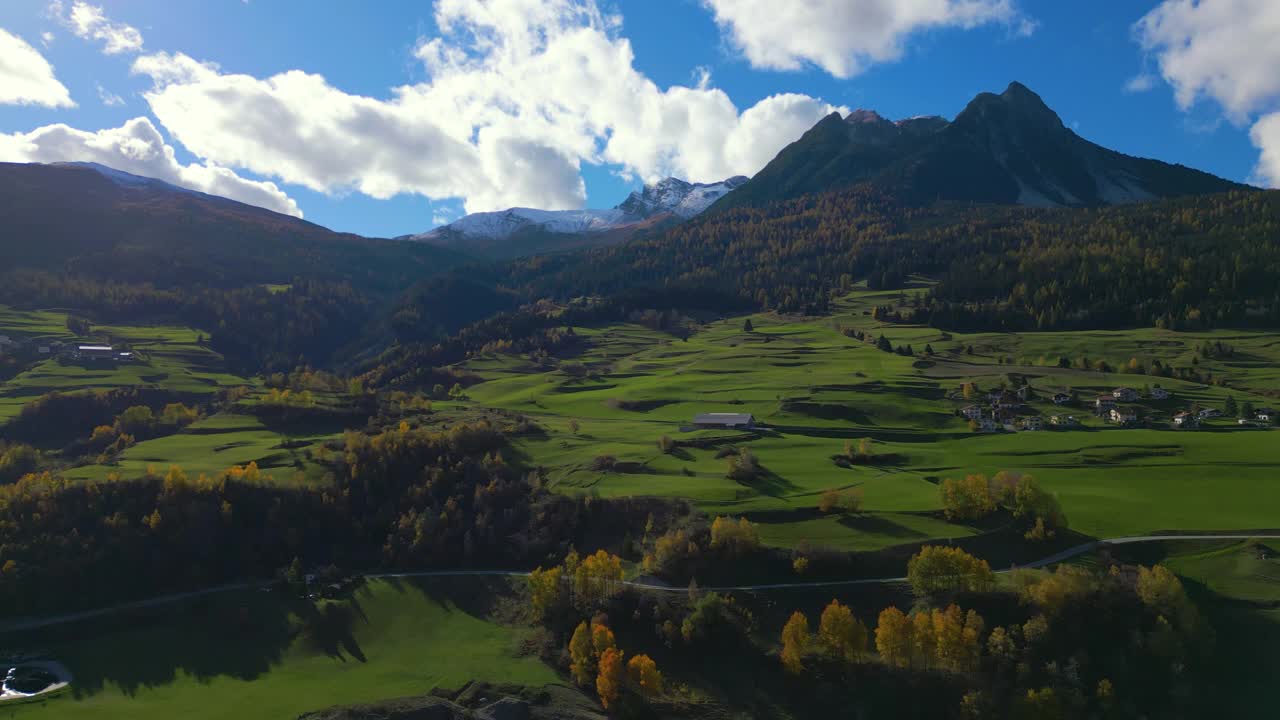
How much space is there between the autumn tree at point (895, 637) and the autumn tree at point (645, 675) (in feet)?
63.5

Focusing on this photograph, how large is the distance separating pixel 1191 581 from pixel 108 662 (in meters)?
107

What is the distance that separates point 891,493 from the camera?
79750mm

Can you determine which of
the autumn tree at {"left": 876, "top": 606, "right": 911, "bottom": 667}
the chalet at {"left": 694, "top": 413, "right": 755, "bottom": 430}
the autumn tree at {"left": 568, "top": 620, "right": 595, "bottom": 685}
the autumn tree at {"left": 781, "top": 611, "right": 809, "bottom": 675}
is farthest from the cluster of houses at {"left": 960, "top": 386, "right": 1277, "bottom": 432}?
the autumn tree at {"left": 568, "top": 620, "right": 595, "bottom": 685}

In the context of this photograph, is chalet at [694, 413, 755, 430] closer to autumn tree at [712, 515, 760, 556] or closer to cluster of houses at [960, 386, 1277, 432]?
cluster of houses at [960, 386, 1277, 432]

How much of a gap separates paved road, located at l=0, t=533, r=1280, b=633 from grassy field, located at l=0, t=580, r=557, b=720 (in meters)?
1.77

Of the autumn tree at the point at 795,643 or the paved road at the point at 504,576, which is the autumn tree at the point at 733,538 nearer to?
the paved road at the point at 504,576

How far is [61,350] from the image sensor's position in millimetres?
184500

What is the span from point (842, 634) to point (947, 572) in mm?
11882

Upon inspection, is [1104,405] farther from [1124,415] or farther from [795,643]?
[795,643]

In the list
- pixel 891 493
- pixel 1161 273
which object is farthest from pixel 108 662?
pixel 1161 273

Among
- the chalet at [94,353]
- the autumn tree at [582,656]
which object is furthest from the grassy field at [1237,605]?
the chalet at [94,353]

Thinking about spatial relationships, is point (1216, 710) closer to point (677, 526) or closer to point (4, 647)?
point (677, 526)

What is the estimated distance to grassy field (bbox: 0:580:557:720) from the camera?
202 feet

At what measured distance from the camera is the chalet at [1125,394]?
112 meters
